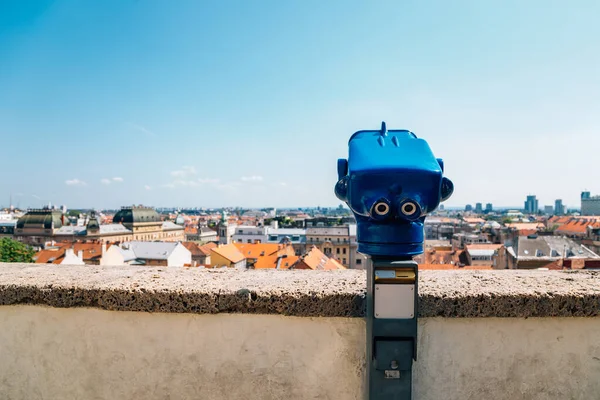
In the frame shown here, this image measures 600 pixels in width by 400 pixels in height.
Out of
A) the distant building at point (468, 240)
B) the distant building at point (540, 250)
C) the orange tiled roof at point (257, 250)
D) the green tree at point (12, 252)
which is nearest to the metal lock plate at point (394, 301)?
the distant building at point (540, 250)

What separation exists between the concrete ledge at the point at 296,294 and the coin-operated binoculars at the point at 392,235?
171 millimetres

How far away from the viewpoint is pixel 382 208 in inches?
60.7

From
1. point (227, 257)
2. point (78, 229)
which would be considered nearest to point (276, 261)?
point (227, 257)

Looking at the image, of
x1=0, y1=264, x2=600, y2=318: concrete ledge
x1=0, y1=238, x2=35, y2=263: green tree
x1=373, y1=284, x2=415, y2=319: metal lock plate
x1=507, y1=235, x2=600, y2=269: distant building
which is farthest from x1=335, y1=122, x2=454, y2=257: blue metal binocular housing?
x1=0, y1=238, x2=35, y2=263: green tree

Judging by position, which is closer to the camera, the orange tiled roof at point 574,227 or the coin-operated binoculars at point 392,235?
the coin-operated binoculars at point 392,235

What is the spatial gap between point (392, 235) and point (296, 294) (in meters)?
0.53

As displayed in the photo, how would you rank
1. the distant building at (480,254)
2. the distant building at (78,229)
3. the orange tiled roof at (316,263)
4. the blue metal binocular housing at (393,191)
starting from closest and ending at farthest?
Answer: 1. the blue metal binocular housing at (393,191)
2. the orange tiled roof at (316,263)
3. the distant building at (480,254)
4. the distant building at (78,229)

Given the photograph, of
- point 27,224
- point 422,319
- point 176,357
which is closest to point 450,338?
point 422,319

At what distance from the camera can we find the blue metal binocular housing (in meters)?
1.53

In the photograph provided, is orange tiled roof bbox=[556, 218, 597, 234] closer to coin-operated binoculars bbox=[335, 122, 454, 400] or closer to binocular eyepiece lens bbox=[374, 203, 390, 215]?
coin-operated binoculars bbox=[335, 122, 454, 400]

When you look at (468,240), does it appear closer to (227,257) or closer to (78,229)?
(227,257)

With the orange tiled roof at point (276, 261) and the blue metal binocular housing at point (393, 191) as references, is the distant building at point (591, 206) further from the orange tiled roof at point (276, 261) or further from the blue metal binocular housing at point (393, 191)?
the blue metal binocular housing at point (393, 191)

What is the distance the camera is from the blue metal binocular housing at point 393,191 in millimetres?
1529

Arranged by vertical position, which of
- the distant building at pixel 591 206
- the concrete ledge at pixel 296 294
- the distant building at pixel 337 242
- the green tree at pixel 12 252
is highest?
the distant building at pixel 591 206
